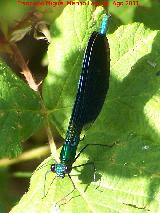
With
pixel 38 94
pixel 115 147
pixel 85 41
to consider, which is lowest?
pixel 115 147

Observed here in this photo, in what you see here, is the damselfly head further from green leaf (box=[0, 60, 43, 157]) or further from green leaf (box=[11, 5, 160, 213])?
green leaf (box=[0, 60, 43, 157])

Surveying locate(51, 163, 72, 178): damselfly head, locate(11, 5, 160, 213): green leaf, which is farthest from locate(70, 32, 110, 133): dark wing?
locate(51, 163, 72, 178): damselfly head

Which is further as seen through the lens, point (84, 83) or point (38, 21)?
point (38, 21)

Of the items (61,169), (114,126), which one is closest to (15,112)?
(61,169)

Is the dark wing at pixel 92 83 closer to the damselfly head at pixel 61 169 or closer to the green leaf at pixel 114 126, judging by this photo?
the green leaf at pixel 114 126

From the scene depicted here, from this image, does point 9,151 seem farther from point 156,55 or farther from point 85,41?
point 156,55

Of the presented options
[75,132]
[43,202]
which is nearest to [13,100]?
[75,132]

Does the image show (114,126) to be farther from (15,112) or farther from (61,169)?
(15,112)
